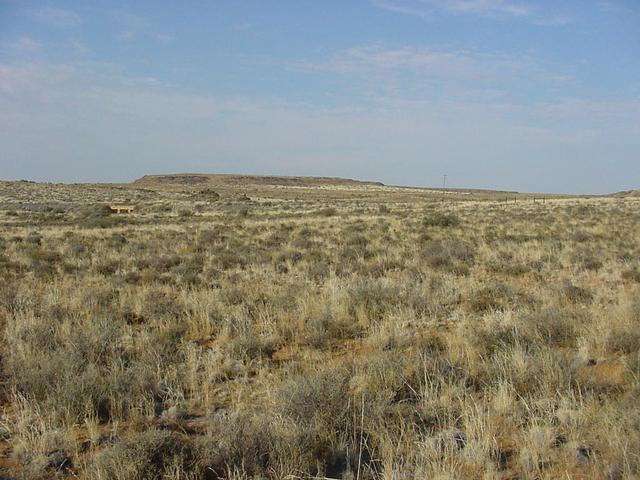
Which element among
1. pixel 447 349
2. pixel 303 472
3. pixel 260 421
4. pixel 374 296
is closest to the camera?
pixel 303 472

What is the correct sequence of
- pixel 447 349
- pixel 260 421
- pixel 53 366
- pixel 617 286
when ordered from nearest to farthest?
pixel 260 421
pixel 53 366
pixel 447 349
pixel 617 286

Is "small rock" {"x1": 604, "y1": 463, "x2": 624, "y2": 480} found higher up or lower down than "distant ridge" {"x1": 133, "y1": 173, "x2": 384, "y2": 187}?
lower down

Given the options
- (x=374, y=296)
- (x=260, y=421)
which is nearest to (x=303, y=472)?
(x=260, y=421)

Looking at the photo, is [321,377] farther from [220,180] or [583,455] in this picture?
[220,180]

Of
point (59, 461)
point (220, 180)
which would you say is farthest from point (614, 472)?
point (220, 180)

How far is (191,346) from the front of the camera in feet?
20.7

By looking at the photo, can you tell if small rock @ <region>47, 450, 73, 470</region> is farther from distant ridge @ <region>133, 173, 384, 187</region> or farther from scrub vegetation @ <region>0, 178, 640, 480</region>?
distant ridge @ <region>133, 173, 384, 187</region>

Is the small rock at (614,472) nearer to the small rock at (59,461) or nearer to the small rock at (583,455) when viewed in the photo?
the small rock at (583,455)

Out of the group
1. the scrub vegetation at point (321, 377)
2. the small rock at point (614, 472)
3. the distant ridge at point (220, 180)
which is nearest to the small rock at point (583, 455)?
the scrub vegetation at point (321, 377)

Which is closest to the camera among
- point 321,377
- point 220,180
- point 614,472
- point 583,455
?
point 614,472

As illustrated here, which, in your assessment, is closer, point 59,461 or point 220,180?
point 59,461

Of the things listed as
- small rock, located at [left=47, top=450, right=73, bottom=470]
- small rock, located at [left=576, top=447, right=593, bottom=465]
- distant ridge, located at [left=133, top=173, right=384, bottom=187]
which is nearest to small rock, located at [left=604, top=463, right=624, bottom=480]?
small rock, located at [left=576, top=447, right=593, bottom=465]

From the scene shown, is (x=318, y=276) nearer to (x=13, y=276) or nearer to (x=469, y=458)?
(x=13, y=276)

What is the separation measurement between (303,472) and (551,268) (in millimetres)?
10339
